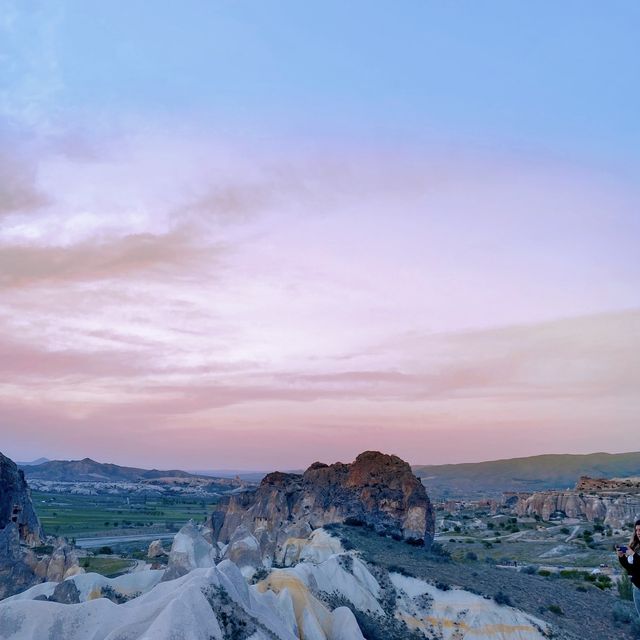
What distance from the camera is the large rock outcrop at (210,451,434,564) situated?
4706cm

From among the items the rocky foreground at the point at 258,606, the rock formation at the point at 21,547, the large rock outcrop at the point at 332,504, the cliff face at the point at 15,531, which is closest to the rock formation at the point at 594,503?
the large rock outcrop at the point at 332,504

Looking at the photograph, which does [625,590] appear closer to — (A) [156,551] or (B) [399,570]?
(B) [399,570]

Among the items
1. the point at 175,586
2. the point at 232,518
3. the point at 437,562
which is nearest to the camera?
the point at 175,586

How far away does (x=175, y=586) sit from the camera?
58.0ft

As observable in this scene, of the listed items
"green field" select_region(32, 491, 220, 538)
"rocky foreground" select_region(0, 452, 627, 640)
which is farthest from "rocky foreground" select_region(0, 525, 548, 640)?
"green field" select_region(32, 491, 220, 538)

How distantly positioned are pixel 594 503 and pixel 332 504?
54773 millimetres

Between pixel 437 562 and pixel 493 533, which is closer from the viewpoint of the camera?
pixel 437 562

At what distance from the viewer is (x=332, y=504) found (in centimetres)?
5112

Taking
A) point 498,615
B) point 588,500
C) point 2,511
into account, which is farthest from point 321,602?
point 588,500

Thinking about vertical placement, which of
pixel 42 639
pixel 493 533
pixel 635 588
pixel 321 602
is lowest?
pixel 493 533

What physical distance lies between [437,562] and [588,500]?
6295cm

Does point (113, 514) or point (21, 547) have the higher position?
point (21, 547)

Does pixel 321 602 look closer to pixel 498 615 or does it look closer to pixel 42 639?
pixel 498 615

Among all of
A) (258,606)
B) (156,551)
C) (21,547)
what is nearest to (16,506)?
(21,547)
